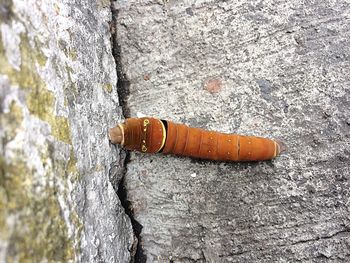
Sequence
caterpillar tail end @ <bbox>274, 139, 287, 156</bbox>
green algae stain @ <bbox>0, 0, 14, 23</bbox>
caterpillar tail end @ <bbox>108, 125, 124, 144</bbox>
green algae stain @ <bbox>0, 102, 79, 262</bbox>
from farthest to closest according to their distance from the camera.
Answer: caterpillar tail end @ <bbox>274, 139, 287, 156</bbox> → caterpillar tail end @ <bbox>108, 125, 124, 144</bbox> → green algae stain @ <bbox>0, 0, 14, 23</bbox> → green algae stain @ <bbox>0, 102, 79, 262</bbox>

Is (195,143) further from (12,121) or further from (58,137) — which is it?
(12,121)

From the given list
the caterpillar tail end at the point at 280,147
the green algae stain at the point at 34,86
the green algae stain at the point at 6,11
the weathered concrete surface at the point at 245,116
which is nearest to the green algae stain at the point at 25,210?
the green algae stain at the point at 34,86

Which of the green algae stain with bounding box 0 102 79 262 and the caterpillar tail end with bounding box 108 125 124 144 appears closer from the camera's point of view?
the green algae stain with bounding box 0 102 79 262

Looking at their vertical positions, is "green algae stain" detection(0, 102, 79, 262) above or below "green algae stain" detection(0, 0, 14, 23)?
below

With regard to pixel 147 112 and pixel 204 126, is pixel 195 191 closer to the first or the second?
pixel 204 126

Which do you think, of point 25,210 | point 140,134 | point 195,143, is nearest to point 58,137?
point 25,210

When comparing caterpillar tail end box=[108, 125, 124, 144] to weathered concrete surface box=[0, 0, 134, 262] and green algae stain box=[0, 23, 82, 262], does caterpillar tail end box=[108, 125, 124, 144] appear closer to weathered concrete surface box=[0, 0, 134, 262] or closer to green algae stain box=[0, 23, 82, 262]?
weathered concrete surface box=[0, 0, 134, 262]

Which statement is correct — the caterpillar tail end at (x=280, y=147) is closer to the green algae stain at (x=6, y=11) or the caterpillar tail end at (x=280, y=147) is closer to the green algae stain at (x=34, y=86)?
the green algae stain at (x=34, y=86)

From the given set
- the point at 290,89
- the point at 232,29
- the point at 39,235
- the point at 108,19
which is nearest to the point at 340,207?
the point at 290,89

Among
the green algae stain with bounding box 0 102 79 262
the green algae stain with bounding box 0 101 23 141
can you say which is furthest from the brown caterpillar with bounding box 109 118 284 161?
the green algae stain with bounding box 0 101 23 141
